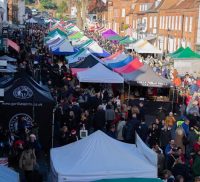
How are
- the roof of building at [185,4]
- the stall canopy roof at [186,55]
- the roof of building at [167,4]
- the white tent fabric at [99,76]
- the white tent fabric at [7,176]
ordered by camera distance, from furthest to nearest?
1. the roof of building at [167,4]
2. the roof of building at [185,4]
3. the stall canopy roof at [186,55]
4. the white tent fabric at [99,76]
5. the white tent fabric at [7,176]

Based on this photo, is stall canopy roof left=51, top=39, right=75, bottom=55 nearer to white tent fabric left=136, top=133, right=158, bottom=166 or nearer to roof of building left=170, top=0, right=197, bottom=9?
roof of building left=170, top=0, right=197, bottom=9

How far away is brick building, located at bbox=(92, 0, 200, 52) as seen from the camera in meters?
42.8

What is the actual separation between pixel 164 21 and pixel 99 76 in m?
34.0

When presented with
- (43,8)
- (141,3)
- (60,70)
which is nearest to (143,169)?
(60,70)

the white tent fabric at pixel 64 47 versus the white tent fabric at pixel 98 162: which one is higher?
the white tent fabric at pixel 64 47

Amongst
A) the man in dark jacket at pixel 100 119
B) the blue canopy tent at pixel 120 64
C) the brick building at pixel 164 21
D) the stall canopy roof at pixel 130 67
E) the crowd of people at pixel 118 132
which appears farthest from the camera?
the brick building at pixel 164 21

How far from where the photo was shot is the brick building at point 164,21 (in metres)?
42.8

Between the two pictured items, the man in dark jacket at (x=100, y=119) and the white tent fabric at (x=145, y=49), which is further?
the white tent fabric at (x=145, y=49)

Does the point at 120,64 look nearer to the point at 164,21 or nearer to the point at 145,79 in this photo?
the point at 145,79

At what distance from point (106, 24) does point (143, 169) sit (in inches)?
2969

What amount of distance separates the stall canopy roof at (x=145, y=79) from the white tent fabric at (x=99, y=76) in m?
0.58

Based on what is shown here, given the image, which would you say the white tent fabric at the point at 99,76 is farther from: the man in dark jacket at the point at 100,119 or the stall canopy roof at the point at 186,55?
the stall canopy roof at the point at 186,55

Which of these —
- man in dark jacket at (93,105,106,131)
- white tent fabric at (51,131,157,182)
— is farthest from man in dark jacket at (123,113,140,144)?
white tent fabric at (51,131,157,182)

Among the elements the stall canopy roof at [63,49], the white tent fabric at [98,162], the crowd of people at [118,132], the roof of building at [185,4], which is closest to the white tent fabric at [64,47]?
the stall canopy roof at [63,49]
